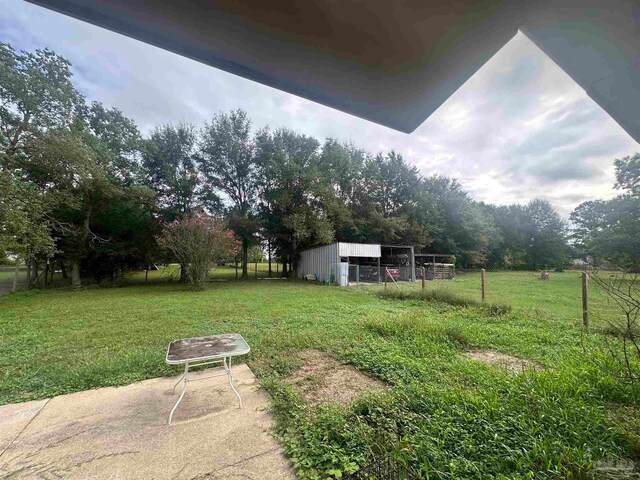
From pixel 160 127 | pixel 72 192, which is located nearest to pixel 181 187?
pixel 160 127

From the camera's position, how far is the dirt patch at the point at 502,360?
2.88 m

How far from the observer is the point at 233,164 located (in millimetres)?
16453

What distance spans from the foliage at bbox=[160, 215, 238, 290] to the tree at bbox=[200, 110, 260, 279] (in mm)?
4070

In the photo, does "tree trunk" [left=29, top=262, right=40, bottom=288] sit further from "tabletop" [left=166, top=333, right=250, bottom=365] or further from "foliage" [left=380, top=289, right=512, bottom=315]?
"foliage" [left=380, top=289, right=512, bottom=315]

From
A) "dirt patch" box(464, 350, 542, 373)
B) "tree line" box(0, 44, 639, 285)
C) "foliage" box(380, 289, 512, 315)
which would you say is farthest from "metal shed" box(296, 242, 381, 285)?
"dirt patch" box(464, 350, 542, 373)

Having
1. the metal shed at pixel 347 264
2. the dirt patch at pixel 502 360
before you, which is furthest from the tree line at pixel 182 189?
the dirt patch at pixel 502 360

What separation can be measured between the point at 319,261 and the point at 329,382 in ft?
39.1

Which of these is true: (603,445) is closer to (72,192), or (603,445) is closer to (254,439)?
(254,439)

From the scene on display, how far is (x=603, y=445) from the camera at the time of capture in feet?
4.98

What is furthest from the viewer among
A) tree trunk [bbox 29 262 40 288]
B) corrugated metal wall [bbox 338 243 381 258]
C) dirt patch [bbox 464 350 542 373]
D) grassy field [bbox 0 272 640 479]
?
corrugated metal wall [bbox 338 243 381 258]

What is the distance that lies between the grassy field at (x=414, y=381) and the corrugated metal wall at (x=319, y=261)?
7492 millimetres

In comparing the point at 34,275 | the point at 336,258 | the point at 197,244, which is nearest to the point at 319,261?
the point at 336,258

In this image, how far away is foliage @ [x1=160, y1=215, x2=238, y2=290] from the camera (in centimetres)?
1081

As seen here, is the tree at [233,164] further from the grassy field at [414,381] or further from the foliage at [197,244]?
the grassy field at [414,381]
